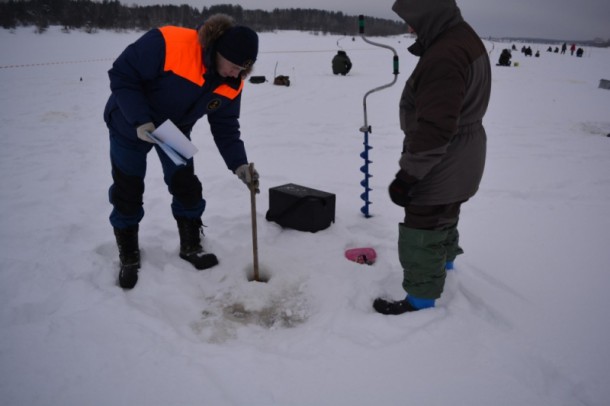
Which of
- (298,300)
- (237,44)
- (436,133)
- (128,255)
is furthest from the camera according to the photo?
(128,255)

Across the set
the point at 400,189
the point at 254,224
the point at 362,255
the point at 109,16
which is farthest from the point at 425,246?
the point at 109,16

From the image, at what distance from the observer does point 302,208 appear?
3189 mm

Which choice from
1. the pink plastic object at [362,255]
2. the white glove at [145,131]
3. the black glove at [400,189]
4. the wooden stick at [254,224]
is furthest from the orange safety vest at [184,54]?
the pink plastic object at [362,255]

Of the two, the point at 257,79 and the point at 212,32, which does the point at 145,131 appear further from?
the point at 257,79

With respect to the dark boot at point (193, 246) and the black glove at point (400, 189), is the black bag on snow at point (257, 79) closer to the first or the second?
the dark boot at point (193, 246)

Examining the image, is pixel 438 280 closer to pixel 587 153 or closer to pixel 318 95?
pixel 587 153

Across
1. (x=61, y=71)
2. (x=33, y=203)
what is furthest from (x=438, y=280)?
(x=61, y=71)

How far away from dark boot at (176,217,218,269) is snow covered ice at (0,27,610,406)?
7 cm

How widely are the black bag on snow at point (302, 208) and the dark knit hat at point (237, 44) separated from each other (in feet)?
4.59

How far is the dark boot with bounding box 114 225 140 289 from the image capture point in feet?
8.11

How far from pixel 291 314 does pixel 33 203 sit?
2.92 meters

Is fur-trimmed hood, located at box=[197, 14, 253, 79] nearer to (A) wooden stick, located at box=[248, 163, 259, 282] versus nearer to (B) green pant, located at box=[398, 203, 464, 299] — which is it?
(A) wooden stick, located at box=[248, 163, 259, 282]

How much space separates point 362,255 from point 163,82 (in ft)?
5.89

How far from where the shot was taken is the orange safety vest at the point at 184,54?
6.63ft
